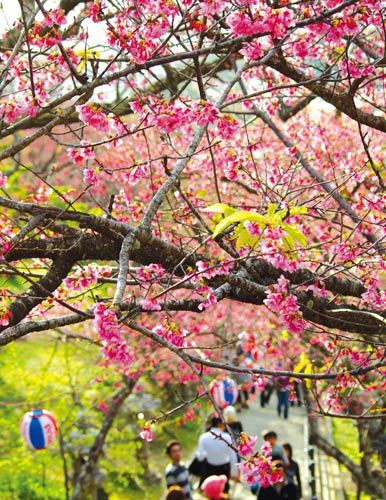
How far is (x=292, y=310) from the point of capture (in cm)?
351

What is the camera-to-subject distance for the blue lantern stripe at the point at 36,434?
8.24 m

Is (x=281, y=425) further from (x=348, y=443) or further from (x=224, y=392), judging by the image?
(x=224, y=392)

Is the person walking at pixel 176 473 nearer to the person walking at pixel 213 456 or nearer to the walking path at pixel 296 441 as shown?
the person walking at pixel 213 456

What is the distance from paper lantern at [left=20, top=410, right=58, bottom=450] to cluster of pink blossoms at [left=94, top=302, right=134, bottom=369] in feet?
19.2

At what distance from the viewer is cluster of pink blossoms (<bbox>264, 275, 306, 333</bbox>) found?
11.5 ft

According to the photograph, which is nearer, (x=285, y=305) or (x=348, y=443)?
(x=285, y=305)

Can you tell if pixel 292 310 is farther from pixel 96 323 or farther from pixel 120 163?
pixel 120 163

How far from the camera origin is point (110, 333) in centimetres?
272

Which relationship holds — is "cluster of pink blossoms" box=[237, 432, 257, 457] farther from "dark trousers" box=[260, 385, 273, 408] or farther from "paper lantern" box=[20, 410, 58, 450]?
"dark trousers" box=[260, 385, 273, 408]

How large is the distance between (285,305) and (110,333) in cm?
119

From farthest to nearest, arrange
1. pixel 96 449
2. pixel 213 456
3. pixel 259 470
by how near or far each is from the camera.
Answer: pixel 96 449 < pixel 213 456 < pixel 259 470

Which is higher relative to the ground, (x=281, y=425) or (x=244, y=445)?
(x=281, y=425)

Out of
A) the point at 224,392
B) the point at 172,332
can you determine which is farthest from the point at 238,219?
the point at 224,392

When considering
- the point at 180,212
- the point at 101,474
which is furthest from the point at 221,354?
the point at 180,212
